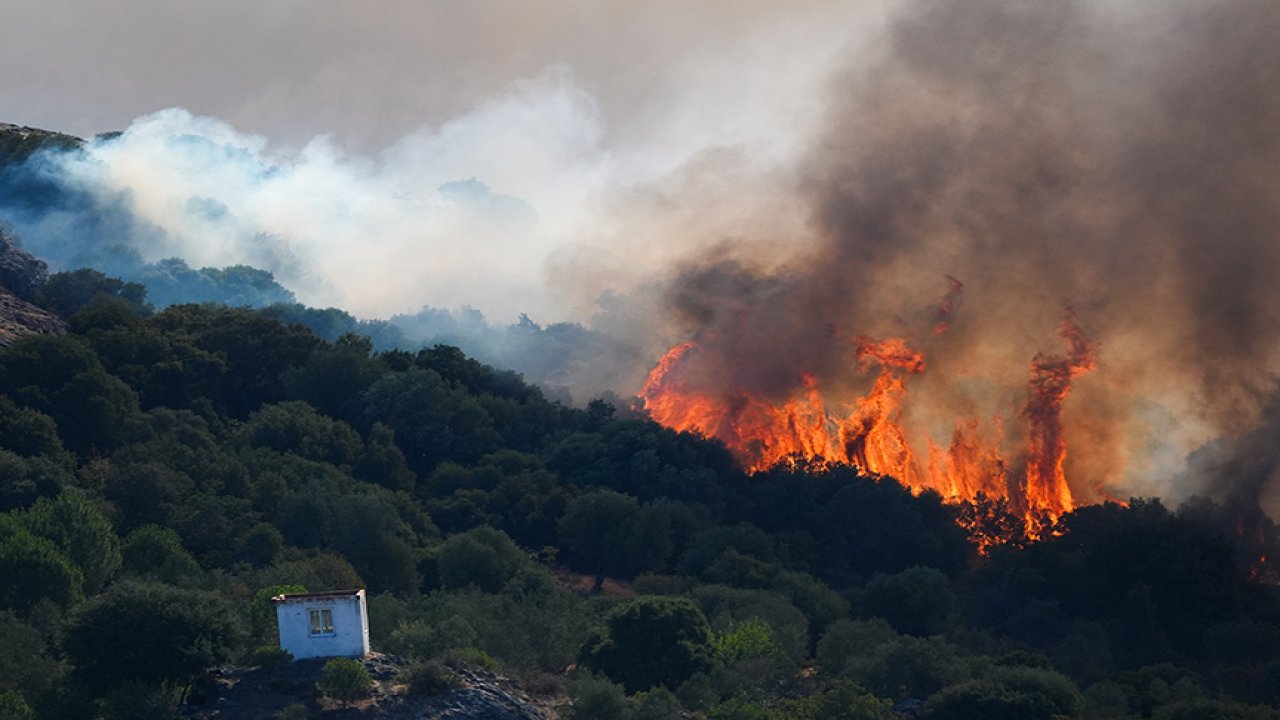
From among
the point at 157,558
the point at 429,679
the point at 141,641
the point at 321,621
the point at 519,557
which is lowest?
the point at 429,679

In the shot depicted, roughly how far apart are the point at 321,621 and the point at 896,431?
174 feet

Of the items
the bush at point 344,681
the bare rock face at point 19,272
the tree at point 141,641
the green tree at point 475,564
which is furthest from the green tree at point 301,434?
the bush at point 344,681

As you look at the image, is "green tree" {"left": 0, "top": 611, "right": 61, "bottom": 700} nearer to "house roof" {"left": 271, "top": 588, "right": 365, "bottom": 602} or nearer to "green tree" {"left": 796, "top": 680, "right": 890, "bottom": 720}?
"house roof" {"left": 271, "top": 588, "right": 365, "bottom": 602}

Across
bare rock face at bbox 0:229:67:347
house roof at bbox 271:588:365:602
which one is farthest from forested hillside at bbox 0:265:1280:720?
house roof at bbox 271:588:365:602

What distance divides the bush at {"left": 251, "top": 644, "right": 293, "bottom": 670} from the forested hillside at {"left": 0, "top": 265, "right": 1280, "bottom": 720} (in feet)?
2.51

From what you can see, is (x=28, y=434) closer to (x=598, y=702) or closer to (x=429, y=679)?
(x=429, y=679)

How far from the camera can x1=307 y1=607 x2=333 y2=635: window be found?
80.9m

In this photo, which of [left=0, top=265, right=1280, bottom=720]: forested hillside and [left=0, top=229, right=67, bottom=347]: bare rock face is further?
[left=0, top=229, right=67, bottom=347]: bare rock face

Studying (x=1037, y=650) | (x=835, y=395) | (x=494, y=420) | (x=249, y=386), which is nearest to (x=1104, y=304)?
(x=835, y=395)

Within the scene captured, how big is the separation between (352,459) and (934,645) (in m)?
41.9

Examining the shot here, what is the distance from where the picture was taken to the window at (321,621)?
80938 millimetres

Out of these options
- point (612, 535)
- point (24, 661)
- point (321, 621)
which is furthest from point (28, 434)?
point (321, 621)

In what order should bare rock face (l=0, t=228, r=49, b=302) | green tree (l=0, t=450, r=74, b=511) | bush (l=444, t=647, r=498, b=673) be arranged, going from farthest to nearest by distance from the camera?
bare rock face (l=0, t=228, r=49, b=302)
green tree (l=0, t=450, r=74, b=511)
bush (l=444, t=647, r=498, b=673)

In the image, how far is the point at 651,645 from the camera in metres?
90.4
